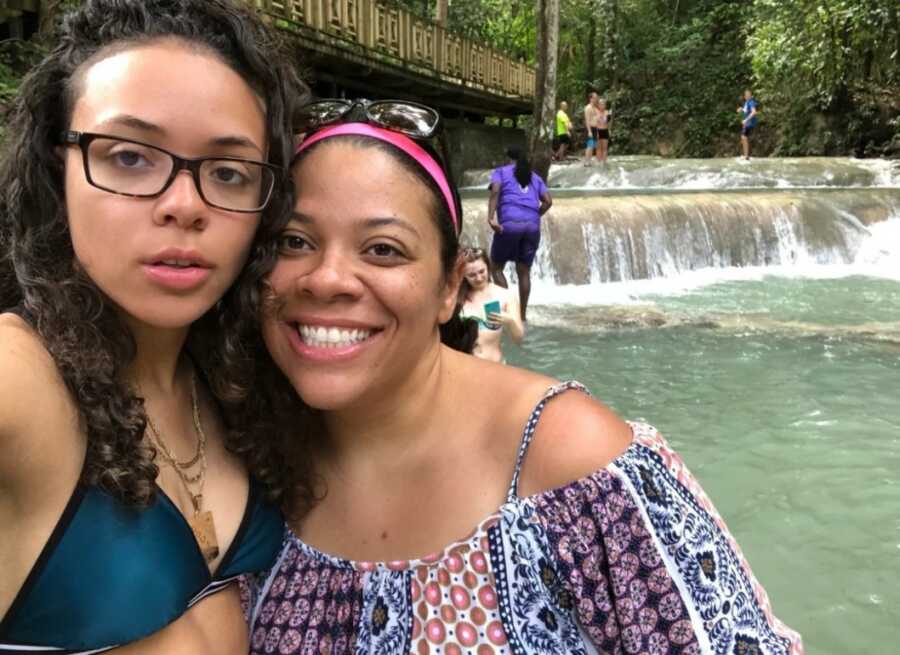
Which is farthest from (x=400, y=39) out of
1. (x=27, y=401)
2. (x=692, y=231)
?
(x=27, y=401)

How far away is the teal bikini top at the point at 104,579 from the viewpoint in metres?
1.12

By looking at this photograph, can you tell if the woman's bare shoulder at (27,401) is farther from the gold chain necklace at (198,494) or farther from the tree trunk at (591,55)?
the tree trunk at (591,55)

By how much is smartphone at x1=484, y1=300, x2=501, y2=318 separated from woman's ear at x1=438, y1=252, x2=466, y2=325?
3789 mm

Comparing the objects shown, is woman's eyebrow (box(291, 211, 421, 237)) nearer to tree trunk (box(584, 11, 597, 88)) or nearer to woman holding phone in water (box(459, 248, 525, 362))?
woman holding phone in water (box(459, 248, 525, 362))

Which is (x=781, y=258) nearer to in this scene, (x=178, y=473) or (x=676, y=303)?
(x=676, y=303)

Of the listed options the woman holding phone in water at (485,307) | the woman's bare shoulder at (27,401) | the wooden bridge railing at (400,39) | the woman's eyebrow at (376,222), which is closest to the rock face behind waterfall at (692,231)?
the wooden bridge railing at (400,39)

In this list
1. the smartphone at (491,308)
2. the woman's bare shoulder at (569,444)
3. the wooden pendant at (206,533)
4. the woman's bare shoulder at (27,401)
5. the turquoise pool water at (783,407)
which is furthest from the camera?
the smartphone at (491,308)

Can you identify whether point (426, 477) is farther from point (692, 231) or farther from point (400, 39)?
point (400, 39)

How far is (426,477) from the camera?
151cm

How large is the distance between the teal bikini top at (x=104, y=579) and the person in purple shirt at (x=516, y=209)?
7290 mm

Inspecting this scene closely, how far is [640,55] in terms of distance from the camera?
31.3 meters

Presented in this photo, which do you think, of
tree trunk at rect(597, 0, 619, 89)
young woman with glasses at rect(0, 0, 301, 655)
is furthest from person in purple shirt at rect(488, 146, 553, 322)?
tree trunk at rect(597, 0, 619, 89)

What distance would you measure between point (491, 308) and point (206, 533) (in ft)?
13.7

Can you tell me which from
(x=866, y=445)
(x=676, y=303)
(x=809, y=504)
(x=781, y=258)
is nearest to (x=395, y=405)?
(x=809, y=504)
